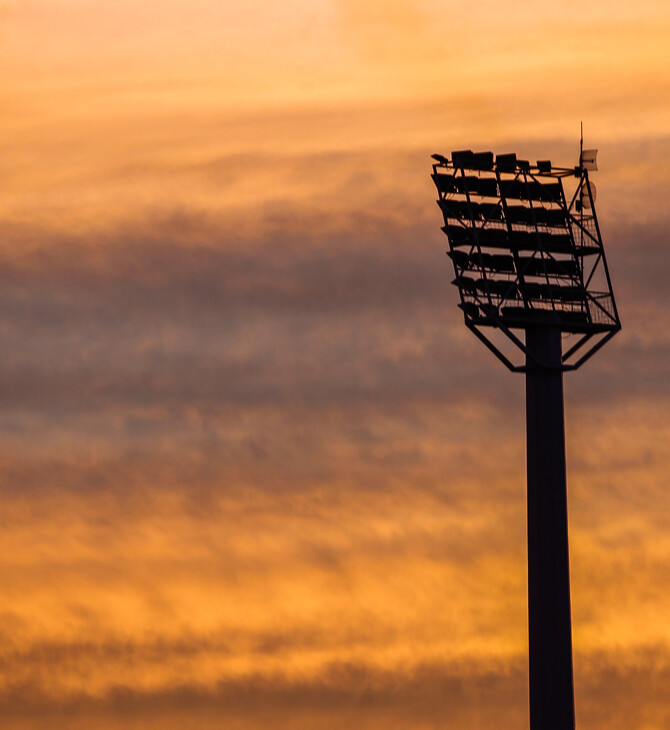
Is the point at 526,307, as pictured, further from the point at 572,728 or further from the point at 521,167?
the point at 572,728

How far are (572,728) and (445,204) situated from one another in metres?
36.8

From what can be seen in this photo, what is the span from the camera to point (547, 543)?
141125 millimetres

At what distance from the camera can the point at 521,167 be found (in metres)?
141

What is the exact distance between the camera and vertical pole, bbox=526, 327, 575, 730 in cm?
13912

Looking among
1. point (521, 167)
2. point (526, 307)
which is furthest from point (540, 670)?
point (521, 167)

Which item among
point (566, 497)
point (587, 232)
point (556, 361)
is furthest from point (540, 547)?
point (587, 232)

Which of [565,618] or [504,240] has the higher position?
[504,240]

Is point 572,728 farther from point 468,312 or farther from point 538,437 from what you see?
point 468,312

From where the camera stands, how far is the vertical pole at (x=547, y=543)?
13912cm

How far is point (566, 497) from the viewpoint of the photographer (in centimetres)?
14262

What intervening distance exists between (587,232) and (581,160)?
509cm

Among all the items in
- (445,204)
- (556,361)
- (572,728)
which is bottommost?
(572,728)

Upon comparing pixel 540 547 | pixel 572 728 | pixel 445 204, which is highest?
pixel 445 204

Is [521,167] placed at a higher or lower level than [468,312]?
higher
